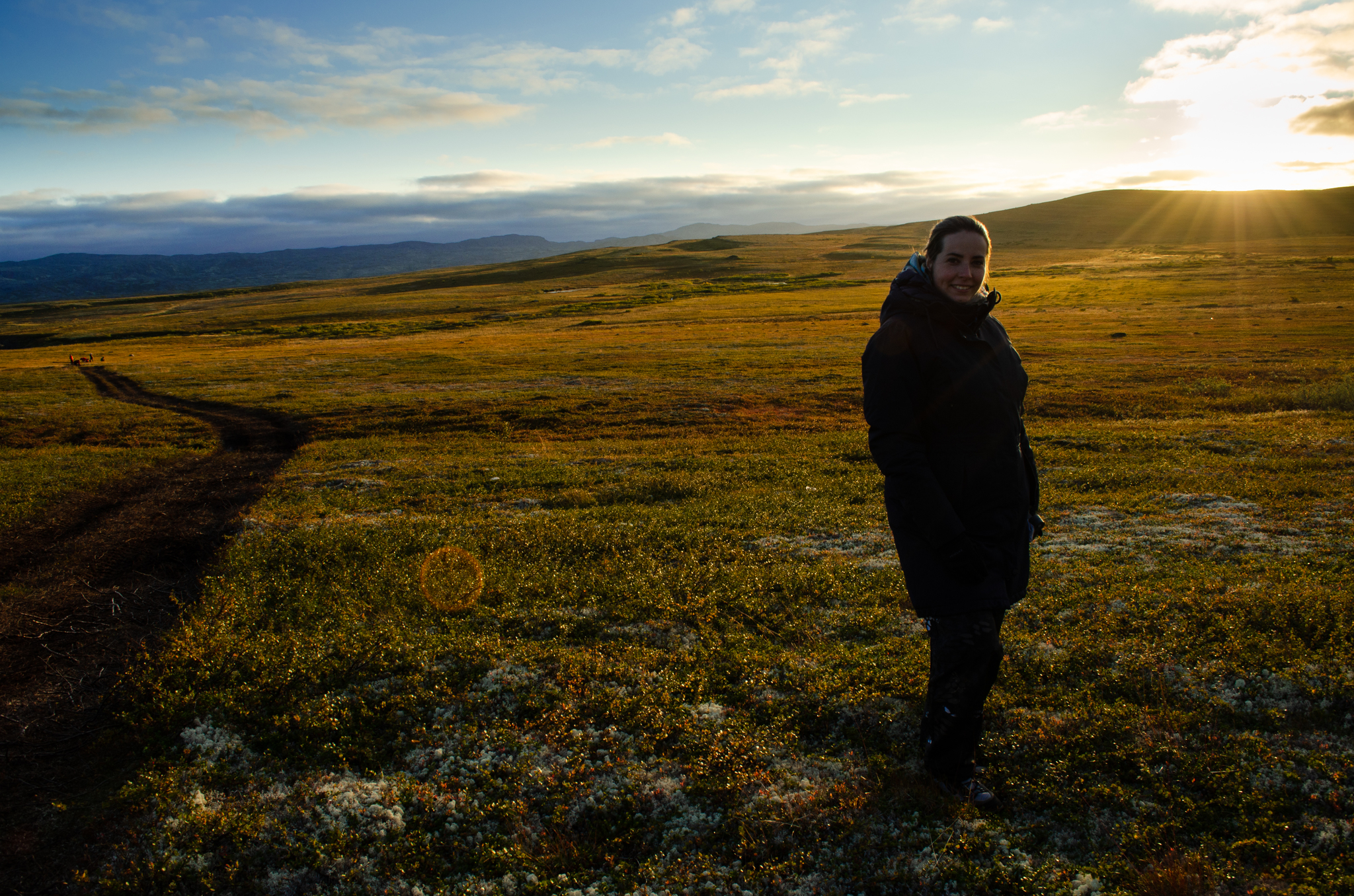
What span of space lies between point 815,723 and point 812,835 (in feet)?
5.85

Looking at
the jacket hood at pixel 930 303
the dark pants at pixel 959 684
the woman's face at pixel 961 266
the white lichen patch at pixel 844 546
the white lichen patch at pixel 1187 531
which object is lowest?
the white lichen patch at pixel 844 546

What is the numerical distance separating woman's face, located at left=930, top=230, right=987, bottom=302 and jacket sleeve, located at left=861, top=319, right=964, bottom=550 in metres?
0.58

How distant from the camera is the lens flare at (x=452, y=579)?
11.8m

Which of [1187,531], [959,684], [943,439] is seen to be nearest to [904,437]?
[943,439]

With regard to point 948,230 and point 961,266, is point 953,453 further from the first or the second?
point 948,230

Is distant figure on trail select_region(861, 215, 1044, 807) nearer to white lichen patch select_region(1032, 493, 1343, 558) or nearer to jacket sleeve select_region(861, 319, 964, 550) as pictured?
jacket sleeve select_region(861, 319, 964, 550)

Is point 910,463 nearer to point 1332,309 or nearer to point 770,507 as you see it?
point 770,507

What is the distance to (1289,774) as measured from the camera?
6.57m

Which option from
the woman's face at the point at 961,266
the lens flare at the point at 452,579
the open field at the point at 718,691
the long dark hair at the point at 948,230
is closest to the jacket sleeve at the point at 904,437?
the woman's face at the point at 961,266

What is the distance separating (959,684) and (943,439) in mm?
2149

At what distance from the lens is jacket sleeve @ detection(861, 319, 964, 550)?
5.41 meters

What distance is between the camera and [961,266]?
582 centimetres

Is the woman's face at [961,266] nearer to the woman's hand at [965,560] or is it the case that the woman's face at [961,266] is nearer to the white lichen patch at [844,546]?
the woman's hand at [965,560]

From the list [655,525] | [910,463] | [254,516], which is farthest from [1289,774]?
[254,516]
